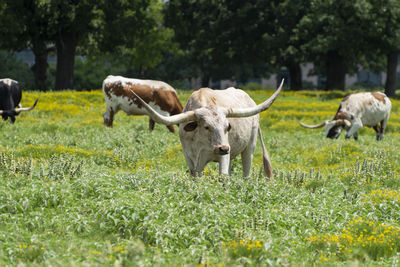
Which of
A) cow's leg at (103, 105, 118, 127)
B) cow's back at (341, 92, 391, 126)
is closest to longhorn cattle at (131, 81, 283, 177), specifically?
cow's leg at (103, 105, 118, 127)

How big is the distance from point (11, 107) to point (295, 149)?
1097cm

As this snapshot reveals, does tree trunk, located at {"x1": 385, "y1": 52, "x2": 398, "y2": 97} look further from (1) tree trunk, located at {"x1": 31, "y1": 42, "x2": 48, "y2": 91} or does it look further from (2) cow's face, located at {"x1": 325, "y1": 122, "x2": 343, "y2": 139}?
(1) tree trunk, located at {"x1": 31, "y1": 42, "x2": 48, "y2": 91}

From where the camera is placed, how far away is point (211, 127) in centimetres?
834

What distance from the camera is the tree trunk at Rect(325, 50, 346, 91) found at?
135 feet

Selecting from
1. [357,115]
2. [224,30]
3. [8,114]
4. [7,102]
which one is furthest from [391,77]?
[8,114]

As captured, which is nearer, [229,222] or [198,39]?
[229,222]

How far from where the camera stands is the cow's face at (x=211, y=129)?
324 inches

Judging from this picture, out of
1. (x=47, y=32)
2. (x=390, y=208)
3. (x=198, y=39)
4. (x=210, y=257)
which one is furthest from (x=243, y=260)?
(x=198, y=39)

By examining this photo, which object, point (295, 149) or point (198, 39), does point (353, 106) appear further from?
point (198, 39)

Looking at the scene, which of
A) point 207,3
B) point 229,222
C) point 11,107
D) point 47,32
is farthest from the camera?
point 207,3

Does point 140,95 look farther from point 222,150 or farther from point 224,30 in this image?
point 224,30

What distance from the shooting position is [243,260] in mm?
5449

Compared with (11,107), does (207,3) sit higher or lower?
higher

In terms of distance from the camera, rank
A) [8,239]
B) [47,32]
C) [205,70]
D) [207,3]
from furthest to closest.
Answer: [205,70]
[207,3]
[47,32]
[8,239]
